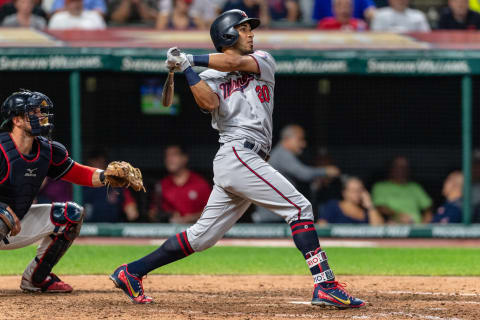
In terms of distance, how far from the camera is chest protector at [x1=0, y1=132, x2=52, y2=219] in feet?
16.9

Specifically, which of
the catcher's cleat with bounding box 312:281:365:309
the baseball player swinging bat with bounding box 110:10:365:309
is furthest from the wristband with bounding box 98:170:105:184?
the catcher's cleat with bounding box 312:281:365:309

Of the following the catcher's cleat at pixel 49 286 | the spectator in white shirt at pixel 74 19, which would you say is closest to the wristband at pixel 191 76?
the catcher's cleat at pixel 49 286

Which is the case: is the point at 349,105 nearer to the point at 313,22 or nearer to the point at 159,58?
the point at 313,22

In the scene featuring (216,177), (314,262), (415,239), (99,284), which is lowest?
(415,239)

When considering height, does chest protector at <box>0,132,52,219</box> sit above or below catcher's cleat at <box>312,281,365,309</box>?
above

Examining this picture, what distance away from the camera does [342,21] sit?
1055cm

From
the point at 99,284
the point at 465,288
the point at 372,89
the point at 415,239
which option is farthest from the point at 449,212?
the point at 99,284

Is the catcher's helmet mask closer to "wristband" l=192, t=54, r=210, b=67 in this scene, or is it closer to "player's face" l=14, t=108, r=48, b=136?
"player's face" l=14, t=108, r=48, b=136

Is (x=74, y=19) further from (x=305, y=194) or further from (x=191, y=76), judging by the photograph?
(x=191, y=76)

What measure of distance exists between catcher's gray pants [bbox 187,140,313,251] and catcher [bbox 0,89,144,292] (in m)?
0.58

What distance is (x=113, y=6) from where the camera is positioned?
11.5 meters

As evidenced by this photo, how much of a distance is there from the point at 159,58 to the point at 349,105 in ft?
7.46

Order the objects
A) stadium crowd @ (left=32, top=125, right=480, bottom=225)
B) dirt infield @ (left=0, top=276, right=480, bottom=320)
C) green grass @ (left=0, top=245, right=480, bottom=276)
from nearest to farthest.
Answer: dirt infield @ (left=0, top=276, right=480, bottom=320) → green grass @ (left=0, top=245, right=480, bottom=276) → stadium crowd @ (left=32, top=125, right=480, bottom=225)

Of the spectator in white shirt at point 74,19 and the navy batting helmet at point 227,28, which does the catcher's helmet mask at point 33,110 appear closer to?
the navy batting helmet at point 227,28
